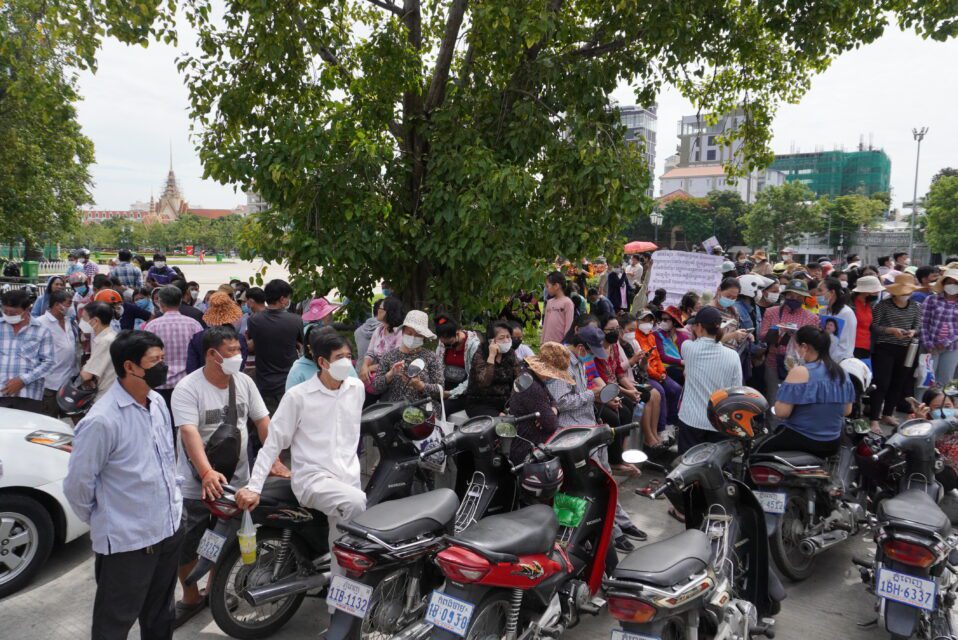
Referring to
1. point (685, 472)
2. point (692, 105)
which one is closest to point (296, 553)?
point (685, 472)

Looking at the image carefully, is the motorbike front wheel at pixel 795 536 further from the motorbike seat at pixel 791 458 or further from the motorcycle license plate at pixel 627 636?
the motorcycle license plate at pixel 627 636

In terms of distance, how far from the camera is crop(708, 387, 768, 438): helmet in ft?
12.7

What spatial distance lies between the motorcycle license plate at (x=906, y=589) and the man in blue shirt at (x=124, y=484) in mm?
3579

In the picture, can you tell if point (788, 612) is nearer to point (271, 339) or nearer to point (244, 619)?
point (244, 619)

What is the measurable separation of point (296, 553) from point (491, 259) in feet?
11.3

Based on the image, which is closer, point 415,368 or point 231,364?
point 231,364

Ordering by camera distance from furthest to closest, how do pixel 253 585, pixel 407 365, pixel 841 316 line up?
pixel 841 316 < pixel 407 365 < pixel 253 585

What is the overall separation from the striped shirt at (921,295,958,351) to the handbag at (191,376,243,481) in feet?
25.4

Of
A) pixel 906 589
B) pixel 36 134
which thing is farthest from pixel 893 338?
pixel 36 134

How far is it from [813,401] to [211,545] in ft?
12.8

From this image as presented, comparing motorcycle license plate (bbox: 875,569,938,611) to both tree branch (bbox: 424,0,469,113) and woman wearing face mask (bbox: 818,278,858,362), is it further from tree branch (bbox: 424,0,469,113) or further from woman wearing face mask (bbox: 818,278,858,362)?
tree branch (bbox: 424,0,469,113)

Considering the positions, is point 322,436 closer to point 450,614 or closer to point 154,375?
point 154,375

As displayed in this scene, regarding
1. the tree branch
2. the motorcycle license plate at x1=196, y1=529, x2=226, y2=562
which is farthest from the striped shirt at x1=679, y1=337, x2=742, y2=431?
the tree branch

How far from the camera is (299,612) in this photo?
412 cm
